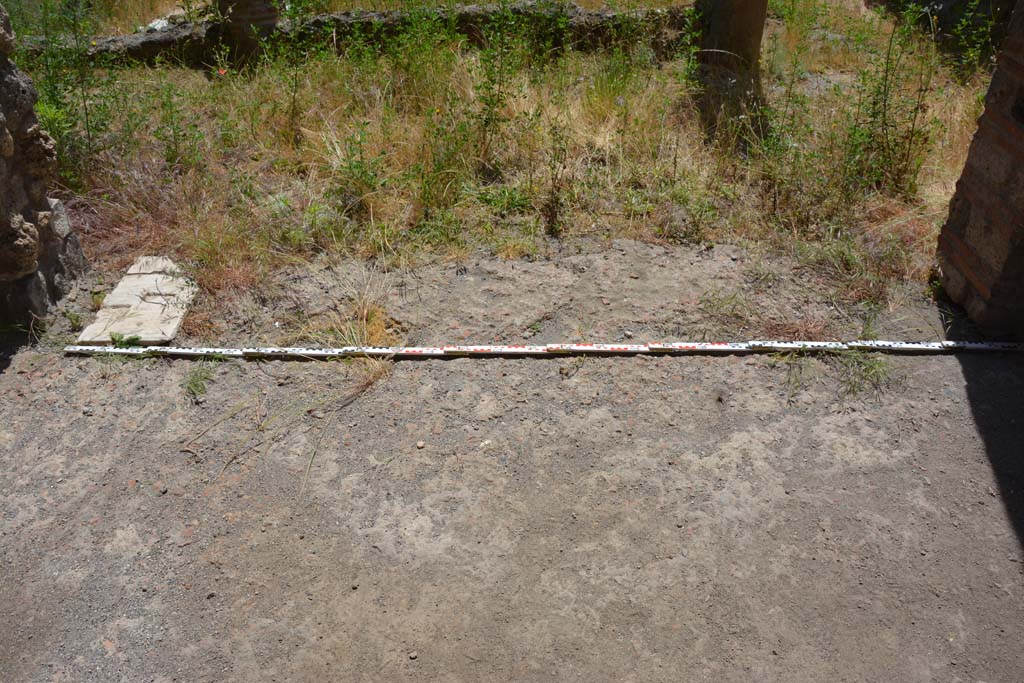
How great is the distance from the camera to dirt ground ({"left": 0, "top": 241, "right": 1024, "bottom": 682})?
2756 mm

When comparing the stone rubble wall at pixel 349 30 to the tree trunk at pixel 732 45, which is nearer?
the tree trunk at pixel 732 45

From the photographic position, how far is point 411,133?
5.41 m

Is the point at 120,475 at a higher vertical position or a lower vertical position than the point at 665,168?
lower

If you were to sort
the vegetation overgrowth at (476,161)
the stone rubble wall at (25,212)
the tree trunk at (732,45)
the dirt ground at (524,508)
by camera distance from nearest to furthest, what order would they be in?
1. the dirt ground at (524,508)
2. the stone rubble wall at (25,212)
3. the vegetation overgrowth at (476,161)
4. the tree trunk at (732,45)

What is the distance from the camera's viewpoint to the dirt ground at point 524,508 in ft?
9.04

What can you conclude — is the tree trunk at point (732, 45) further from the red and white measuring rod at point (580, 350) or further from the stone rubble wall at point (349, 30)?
the red and white measuring rod at point (580, 350)

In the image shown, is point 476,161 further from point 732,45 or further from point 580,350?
point 732,45

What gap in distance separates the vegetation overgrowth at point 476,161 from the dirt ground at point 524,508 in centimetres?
59

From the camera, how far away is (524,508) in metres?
3.22

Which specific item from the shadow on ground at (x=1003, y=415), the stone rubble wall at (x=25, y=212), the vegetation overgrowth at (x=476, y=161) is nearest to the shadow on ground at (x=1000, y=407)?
the shadow on ground at (x=1003, y=415)

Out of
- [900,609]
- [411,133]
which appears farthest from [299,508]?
[411,133]

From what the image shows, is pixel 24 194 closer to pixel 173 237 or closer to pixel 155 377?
pixel 173 237

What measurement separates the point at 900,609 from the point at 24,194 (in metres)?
4.26

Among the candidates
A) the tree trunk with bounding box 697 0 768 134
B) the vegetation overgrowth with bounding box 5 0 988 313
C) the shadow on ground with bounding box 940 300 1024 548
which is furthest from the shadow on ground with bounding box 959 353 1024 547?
the tree trunk with bounding box 697 0 768 134
